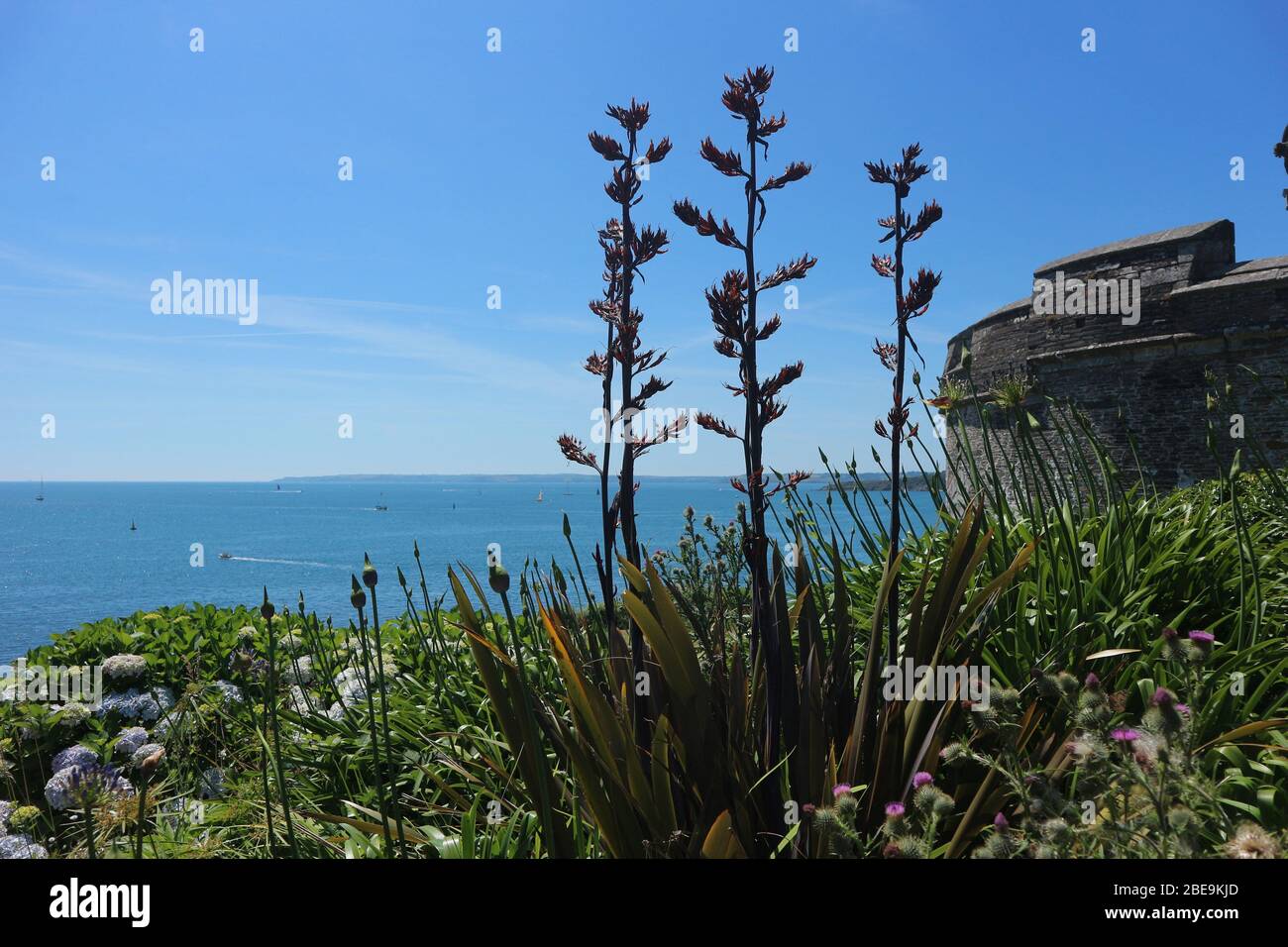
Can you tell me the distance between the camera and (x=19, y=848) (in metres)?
2.93

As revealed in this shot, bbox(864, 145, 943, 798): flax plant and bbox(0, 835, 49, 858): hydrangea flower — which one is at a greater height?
bbox(864, 145, 943, 798): flax plant

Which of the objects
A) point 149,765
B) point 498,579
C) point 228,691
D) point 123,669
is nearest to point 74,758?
point 228,691

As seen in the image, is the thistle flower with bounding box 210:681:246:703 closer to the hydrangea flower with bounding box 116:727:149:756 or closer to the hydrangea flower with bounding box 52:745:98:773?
the hydrangea flower with bounding box 116:727:149:756

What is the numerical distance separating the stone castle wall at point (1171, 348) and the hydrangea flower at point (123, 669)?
1211 centimetres

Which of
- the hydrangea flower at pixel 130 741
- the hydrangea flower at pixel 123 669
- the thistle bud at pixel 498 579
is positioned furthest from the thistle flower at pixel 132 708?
the thistle bud at pixel 498 579

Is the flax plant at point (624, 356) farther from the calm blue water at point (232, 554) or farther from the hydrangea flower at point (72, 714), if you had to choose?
the calm blue water at point (232, 554)

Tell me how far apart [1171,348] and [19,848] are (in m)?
17.9

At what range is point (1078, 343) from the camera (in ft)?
52.4

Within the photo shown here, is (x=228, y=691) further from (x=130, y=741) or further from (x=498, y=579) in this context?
(x=498, y=579)

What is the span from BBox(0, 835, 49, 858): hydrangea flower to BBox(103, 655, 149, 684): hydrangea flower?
4.96ft

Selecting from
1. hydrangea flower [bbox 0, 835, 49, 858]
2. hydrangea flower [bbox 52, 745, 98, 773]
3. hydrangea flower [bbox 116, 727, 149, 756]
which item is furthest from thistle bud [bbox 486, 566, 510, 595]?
hydrangea flower [bbox 116, 727, 149, 756]

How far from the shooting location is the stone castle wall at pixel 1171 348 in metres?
13.3

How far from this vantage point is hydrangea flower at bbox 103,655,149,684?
4.37 m
